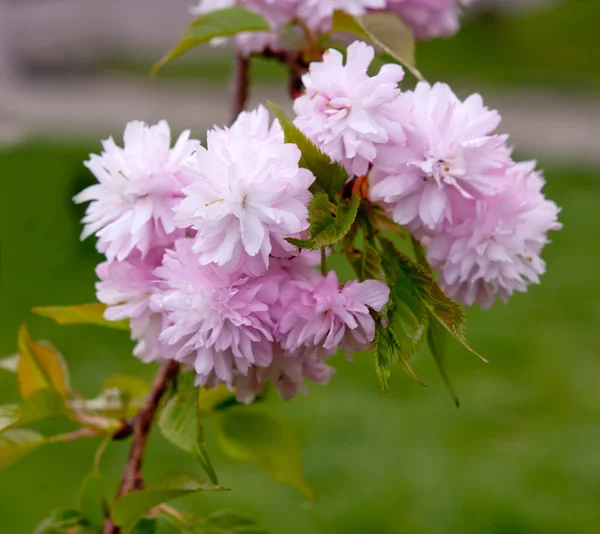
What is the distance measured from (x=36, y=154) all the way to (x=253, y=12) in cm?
357

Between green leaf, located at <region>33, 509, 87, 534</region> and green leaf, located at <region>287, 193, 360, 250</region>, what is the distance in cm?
43

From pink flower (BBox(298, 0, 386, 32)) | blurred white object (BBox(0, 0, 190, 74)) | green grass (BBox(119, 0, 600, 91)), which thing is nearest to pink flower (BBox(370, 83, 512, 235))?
pink flower (BBox(298, 0, 386, 32))

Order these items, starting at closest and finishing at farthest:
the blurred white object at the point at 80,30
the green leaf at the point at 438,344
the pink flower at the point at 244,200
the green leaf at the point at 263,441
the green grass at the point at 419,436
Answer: the pink flower at the point at 244,200 < the green leaf at the point at 438,344 < the green leaf at the point at 263,441 < the green grass at the point at 419,436 < the blurred white object at the point at 80,30

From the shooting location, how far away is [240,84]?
0.90m

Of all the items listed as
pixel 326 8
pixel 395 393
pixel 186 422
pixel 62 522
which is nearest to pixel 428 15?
pixel 326 8

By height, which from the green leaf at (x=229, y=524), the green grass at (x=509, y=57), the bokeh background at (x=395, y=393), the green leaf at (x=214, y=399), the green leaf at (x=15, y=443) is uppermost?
the green leaf at (x=214, y=399)

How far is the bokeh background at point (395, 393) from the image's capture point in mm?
1994

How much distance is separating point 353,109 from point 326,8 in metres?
0.29

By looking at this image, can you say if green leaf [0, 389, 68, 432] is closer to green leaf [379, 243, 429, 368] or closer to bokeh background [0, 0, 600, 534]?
green leaf [379, 243, 429, 368]

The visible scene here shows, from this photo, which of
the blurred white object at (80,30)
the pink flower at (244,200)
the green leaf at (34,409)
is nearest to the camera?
the pink flower at (244,200)

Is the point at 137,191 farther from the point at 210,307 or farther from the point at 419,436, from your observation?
the point at 419,436

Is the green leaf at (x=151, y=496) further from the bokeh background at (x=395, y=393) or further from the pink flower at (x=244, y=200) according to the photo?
the bokeh background at (x=395, y=393)

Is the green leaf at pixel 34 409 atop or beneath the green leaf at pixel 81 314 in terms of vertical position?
beneath

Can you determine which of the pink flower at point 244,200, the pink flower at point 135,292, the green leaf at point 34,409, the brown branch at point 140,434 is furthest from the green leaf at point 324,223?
the green leaf at point 34,409
